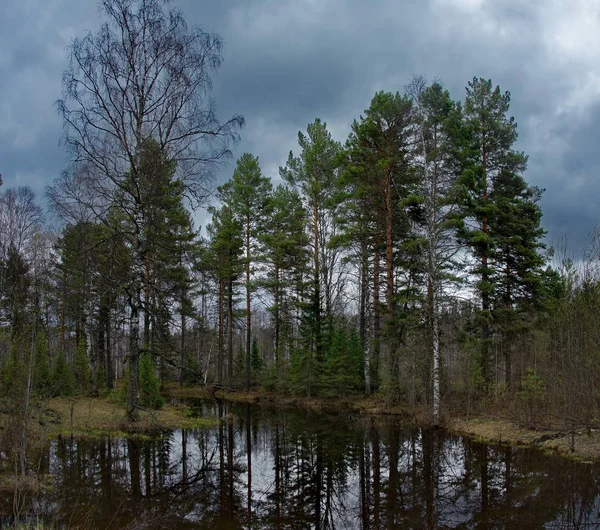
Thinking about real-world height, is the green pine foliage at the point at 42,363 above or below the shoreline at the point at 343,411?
above

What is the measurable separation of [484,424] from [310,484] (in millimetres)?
9395

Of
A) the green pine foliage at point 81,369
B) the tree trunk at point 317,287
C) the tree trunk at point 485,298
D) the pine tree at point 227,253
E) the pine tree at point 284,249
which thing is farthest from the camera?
the pine tree at point 227,253

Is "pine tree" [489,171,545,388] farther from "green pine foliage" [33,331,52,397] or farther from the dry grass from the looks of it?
"green pine foliage" [33,331,52,397]

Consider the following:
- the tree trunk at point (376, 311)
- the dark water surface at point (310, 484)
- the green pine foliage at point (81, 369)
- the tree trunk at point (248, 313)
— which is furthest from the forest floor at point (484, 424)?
the green pine foliage at point (81, 369)

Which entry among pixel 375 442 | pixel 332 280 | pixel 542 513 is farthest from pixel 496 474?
pixel 332 280

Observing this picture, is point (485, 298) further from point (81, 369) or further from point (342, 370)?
point (81, 369)

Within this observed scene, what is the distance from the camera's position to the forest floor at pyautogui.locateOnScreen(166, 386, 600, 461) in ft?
40.4

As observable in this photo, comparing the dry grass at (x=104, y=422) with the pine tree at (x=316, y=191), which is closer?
the dry grass at (x=104, y=422)

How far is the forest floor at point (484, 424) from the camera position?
12.3 m

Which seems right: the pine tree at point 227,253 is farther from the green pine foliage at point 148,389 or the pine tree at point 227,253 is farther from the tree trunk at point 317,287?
the green pine foliage at point 148,389

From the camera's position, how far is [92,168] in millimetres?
14531

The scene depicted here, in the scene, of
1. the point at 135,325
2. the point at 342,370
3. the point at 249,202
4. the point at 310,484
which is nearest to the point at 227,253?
the point at 249,202

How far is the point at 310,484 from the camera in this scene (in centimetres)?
959

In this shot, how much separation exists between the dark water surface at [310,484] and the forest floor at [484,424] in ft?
2.74
